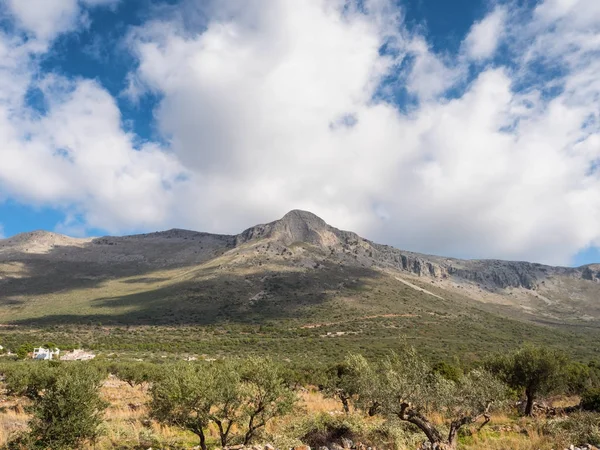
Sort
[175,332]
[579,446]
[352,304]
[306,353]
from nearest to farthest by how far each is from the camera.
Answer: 1. [579,446]
2. [306,353]
3. [175,332]
4. [352,304]

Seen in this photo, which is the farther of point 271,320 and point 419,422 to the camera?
point 271,320

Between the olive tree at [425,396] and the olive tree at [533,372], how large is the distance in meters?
12.8

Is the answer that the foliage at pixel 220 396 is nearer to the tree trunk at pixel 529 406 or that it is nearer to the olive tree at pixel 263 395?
the olive tree at pixel 263 395

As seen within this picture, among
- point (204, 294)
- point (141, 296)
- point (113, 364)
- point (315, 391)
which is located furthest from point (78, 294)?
point (315, 391)

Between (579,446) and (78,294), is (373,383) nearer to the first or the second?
(579,446)

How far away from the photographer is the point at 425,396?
52.1 ft

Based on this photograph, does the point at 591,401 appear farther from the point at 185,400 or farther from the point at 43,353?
the point at 43,353

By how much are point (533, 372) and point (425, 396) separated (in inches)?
751

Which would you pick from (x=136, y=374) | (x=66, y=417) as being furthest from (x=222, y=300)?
(x=66, y=417)

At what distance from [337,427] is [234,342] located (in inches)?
2687

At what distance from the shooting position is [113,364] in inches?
1682

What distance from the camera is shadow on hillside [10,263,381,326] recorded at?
105312mm

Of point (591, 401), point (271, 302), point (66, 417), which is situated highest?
point (271, 302)

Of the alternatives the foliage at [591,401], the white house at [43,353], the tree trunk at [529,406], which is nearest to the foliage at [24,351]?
the white house at [43,353]
